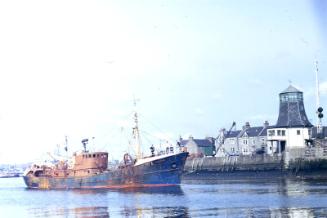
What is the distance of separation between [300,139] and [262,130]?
19.0 m

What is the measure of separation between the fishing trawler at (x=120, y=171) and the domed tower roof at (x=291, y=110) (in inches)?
822

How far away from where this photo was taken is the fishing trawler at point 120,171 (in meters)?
74.4

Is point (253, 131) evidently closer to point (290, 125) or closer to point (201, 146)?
point (201, 146)

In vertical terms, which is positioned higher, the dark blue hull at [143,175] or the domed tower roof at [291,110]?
the domed tower roof at [291,110]

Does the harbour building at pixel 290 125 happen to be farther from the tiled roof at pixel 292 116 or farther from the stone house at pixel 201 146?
the stone house at pixel 201 146

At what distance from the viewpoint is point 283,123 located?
92438 millimetres

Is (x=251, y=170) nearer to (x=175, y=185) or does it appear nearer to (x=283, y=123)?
(x=283, y=123)

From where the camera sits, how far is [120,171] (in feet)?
254

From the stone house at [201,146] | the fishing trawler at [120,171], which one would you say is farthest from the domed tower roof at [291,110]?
the stone house at [201,146]

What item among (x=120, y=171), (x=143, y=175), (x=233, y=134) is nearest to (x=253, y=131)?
(x=233, y=134)

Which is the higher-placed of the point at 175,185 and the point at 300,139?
the point at 300,139

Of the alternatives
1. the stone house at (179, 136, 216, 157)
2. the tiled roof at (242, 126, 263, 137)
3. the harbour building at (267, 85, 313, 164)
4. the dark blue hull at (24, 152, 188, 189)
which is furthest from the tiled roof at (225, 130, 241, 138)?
the dark blue hull at (24, 152, 188, 189)

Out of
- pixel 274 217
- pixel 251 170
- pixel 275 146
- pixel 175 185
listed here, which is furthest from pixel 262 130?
pixel 274 217

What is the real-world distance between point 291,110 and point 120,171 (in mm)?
30402
